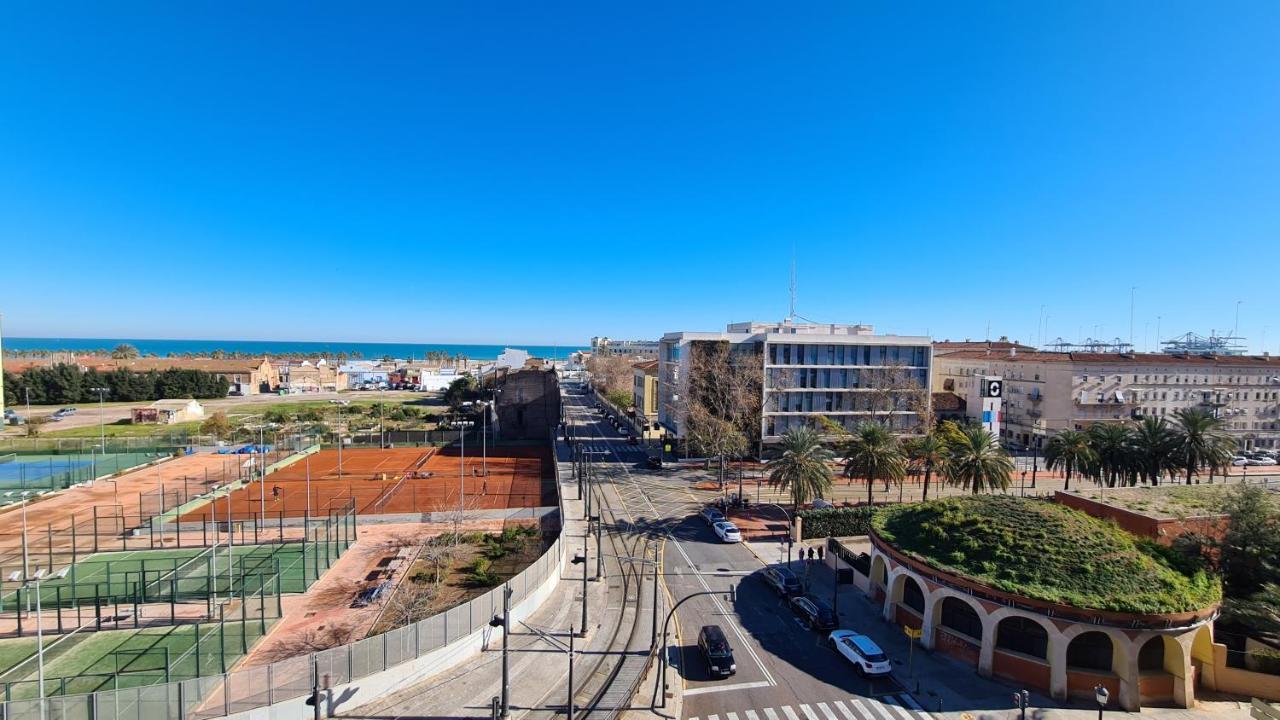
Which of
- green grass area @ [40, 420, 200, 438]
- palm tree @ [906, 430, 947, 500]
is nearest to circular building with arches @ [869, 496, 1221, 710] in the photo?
palm tree @ [906, 430, 947, 500]

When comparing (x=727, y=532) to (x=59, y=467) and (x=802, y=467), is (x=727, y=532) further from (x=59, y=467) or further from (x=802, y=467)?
(x=59, y=467)

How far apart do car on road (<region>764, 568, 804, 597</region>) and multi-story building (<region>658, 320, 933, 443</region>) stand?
110 feet

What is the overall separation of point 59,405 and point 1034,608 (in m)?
150

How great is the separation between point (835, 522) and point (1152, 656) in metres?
18.5

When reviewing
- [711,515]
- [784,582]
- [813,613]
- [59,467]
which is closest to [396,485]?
[711,515]

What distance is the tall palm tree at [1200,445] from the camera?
44375 millimetres

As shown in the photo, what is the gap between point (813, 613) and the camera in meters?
27.1

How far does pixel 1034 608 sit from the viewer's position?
22250 millimetres

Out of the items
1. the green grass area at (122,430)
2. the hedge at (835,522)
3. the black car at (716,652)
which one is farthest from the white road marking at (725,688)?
the green grass area at (122,430)

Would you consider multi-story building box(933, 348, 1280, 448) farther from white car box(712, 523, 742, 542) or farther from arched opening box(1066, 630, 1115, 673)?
arched opening box(1066, 630, 1115, 673)

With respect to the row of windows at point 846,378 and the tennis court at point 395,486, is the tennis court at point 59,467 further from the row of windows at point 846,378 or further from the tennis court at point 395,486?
the row of windows at point 846,378

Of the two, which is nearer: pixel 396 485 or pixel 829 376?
pixel 396 485

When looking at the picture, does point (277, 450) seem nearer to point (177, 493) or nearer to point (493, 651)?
point (177, 493)

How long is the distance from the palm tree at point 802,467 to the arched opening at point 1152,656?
1910 cm
